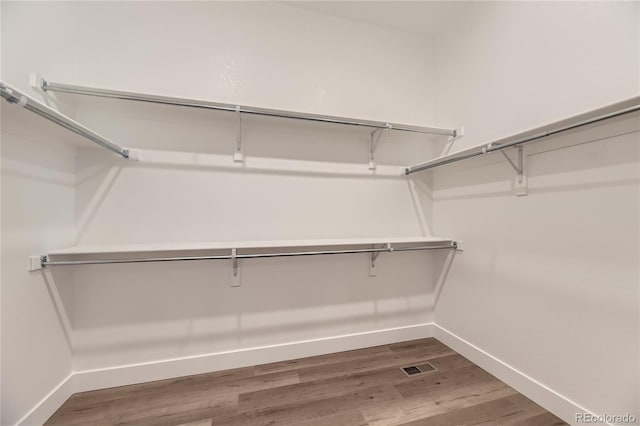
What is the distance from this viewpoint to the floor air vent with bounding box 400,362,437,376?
1614 mm

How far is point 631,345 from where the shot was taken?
3.36 ft

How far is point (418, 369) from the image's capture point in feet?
5.40

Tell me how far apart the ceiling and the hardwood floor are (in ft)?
8.43

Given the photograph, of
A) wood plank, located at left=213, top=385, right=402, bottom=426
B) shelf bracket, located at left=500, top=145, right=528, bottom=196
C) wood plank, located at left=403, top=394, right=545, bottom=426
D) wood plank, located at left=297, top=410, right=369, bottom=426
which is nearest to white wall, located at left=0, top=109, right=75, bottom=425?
wood plank, located at left=213, top=385, right=402, bottom=426

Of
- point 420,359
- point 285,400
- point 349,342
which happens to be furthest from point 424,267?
point 285,400

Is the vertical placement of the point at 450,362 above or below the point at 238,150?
below

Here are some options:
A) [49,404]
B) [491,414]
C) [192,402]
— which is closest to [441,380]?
[491,414]

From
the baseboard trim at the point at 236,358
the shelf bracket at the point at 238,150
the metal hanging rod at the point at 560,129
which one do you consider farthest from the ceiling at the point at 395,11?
the baseboard trim at the point at 236,358

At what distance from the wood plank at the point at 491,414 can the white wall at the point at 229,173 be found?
2.46ft

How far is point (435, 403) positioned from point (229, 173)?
1815 mm

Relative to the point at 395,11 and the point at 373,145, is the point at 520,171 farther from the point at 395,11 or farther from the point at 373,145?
the point at 395,11

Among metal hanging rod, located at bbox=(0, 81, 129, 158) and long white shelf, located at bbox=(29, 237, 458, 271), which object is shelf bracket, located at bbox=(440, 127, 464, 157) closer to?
long white shelf, located at bbox=(29, 237, 458, 271)

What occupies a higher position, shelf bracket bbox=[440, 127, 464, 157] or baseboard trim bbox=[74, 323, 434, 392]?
shelf bracket bbox=[440, 127, 464, 157]

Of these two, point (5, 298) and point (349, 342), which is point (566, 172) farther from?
point (5, 298)
